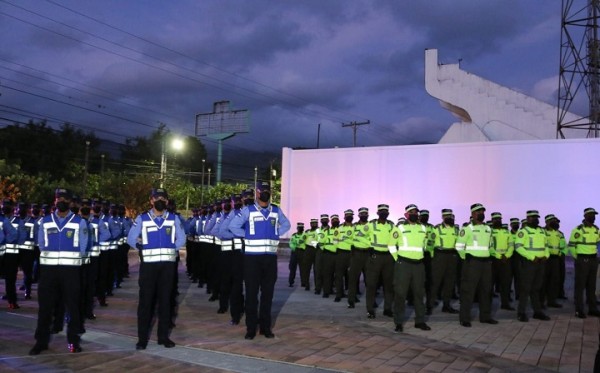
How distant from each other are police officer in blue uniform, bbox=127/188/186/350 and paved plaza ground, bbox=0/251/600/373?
336 mm

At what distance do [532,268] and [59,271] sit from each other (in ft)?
26.1

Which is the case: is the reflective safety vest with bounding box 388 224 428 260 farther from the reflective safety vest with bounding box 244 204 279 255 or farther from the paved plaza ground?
the reflective safety vest with bounding box 244 204 279 255

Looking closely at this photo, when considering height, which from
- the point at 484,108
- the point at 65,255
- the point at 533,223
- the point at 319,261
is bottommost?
the point at 319,261

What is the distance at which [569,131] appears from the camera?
105 feet

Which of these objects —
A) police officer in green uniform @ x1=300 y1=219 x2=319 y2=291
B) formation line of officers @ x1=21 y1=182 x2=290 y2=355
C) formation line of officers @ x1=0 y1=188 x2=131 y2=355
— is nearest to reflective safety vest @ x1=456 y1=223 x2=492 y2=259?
formation line of officers @ x1=21 y1=182 x2=290 y2=355

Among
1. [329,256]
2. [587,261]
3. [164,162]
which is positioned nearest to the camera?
[587,261]

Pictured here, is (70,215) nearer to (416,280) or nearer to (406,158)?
(416,280)

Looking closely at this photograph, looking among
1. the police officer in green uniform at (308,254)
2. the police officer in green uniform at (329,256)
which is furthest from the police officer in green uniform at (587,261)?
the police officer in green uniform at (308,254)

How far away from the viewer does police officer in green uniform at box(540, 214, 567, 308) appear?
37.6ft

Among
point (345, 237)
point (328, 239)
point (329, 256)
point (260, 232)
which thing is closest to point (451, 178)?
point (328, 239)

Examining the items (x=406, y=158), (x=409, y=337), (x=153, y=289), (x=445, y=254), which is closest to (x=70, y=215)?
(x=153, y=289)

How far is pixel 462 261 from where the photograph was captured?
35.3ft

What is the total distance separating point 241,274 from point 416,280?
3.02 m

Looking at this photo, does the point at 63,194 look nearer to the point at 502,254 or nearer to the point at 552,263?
the point at 502,254
